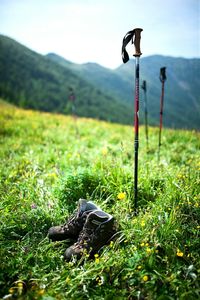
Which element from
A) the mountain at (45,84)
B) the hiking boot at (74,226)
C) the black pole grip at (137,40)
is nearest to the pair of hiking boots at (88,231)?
the hiking boot at (74,226)

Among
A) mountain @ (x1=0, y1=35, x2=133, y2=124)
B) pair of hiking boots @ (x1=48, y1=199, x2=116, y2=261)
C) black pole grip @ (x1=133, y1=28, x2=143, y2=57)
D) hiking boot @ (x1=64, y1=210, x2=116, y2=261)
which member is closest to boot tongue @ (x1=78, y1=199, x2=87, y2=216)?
pair of hiking boots @ (x1=48, y1=199, x2=116, y2=261)

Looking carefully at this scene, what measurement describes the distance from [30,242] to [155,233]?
1.49 metres

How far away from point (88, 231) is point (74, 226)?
10.4 inches

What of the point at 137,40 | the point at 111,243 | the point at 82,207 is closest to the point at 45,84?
the point at 137,40

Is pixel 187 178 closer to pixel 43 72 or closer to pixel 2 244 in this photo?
pixel 2 244

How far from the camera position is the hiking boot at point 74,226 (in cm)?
319

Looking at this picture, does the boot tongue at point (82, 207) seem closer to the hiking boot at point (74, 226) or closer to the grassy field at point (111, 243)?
the hiking boot at point (74, 226)

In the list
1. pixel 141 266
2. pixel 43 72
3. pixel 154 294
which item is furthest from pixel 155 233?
pixel 43 72

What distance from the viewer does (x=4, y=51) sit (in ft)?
351

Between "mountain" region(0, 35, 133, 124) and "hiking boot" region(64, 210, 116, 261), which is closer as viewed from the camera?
"hiking boot" region(64, 210, 116, 261)

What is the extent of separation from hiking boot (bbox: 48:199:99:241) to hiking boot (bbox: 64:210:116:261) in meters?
0.17

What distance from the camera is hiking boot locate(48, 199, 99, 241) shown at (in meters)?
3.19

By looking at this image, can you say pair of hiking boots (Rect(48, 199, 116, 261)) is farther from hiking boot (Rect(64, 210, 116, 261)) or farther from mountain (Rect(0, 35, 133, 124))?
mountain (Rect(0, 35, 133, 124))

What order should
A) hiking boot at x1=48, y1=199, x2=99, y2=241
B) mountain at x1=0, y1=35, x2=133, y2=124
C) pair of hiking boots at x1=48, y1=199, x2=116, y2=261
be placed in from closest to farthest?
pair of hiking boots at x1=48, y1=199, x2=116, y2=261 → hiking boot at x1=48, y1=199, x2=99, y2=241 → mountain at x1=0, y1=35, x2=133, y2=124
